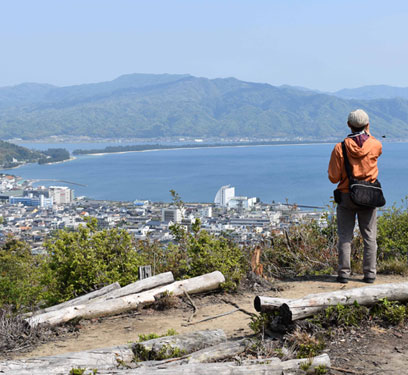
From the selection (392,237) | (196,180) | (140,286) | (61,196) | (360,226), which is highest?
(360,226)

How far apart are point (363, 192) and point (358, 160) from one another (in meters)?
0.33

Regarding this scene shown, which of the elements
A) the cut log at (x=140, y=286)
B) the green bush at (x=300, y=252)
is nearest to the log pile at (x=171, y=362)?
the cut log at (x=140, y=286)

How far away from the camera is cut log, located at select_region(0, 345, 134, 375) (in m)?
3.27

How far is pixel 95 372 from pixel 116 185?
69814 millimetres

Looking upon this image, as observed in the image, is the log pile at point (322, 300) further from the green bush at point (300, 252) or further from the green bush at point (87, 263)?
the green bush at point (87, 263)

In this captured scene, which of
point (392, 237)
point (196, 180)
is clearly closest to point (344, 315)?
point (392, 237)

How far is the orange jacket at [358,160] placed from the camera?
5191 mm

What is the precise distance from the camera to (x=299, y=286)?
5.96m

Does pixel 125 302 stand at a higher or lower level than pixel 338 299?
lower

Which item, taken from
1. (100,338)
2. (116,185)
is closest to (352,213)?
(100,338)

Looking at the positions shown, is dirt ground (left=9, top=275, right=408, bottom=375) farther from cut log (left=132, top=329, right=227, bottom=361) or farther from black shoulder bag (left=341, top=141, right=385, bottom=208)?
black shoulder bag (left=341, top=141, right=385, bottom=208)

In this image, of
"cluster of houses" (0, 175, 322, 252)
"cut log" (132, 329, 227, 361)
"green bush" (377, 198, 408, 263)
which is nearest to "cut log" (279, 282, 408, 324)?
"cut log" (132, 329, 227, 361)

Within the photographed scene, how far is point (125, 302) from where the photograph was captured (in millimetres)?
5281

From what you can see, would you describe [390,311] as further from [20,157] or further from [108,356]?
[20,157]
